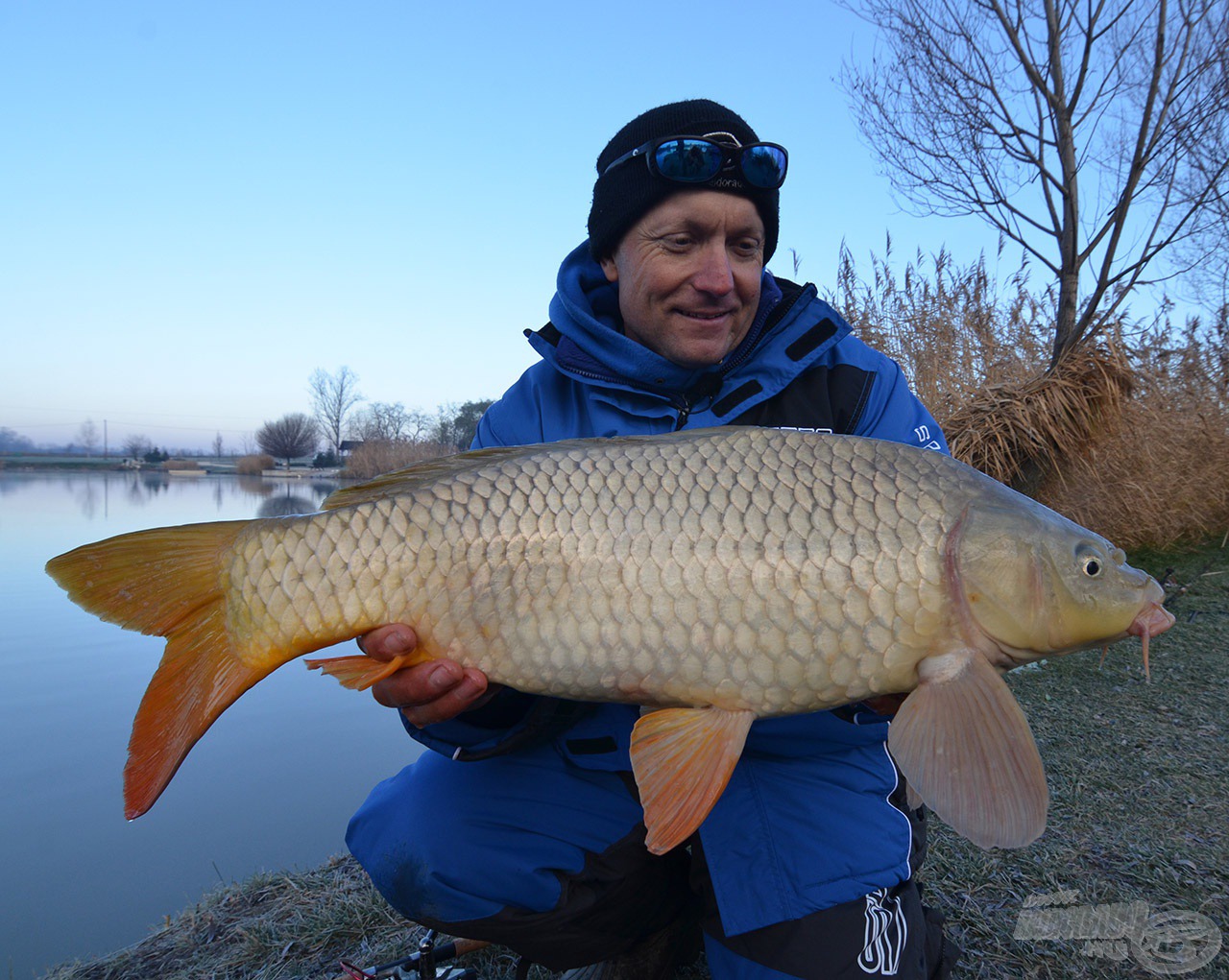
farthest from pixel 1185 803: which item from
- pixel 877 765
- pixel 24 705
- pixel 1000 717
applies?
pixel 24 705

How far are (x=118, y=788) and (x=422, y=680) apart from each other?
2.46 meters

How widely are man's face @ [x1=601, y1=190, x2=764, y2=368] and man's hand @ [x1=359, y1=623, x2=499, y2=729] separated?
88 cm

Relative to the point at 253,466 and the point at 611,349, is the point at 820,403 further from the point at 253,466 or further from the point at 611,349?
the point at 253,466

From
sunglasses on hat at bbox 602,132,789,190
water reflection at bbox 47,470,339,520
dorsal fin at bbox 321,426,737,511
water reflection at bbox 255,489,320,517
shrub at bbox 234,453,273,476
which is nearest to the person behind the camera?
dorsal fin at bbox 321,426,737,511

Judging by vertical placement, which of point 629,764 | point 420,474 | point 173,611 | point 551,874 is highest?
point 420,474

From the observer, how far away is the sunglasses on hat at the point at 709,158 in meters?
1.80

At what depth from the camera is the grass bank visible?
156 centimetres

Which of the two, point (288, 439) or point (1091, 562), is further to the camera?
point (288, 439)

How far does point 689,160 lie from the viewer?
180cm

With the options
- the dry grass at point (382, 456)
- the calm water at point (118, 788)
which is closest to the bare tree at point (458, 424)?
the dry grass at point (382, 456)

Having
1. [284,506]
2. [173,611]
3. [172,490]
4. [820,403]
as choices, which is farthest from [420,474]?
[172,490]

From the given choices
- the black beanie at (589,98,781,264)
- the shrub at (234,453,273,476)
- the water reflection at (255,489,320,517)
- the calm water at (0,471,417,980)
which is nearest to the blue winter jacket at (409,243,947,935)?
the black beanie at (589,98,781,264)

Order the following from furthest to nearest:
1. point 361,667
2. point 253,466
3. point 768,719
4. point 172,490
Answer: point 253,466 → point 172,490 → point 768,719 → point 361,667

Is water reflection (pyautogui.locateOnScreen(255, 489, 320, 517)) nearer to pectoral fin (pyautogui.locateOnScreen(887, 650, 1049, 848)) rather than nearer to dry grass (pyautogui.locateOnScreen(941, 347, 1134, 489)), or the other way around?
dry grass (pyautogui.locateOnScreen(941, 347, 1134, 489))
